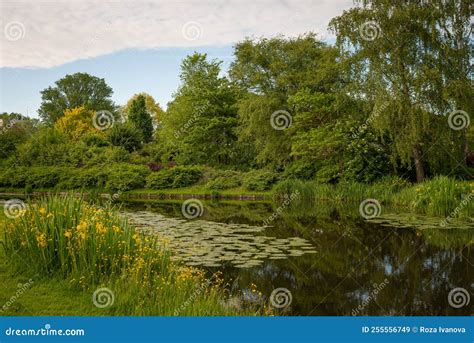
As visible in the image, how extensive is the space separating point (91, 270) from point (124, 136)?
26884 mm

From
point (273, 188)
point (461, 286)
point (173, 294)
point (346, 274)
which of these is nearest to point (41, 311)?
point (173, 294)

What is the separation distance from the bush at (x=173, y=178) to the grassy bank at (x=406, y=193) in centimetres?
598

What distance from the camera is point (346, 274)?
7.70m

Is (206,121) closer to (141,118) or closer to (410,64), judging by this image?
(141,118)

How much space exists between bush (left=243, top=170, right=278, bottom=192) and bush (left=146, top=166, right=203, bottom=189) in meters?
3.68

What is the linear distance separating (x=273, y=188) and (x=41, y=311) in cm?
1888

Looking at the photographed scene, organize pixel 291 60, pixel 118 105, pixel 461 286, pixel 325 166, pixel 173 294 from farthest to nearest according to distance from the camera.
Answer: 1. pixel 118 105
2. pixel 291 60
3. pixel 325 166
4. pixel 461 286
5. pixel 173 294

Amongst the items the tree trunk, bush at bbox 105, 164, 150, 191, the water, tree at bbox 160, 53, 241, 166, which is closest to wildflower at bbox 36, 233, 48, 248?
the water

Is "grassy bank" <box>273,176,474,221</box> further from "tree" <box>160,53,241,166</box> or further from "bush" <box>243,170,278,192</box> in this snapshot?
"tree" <box>160,53,241,166</box>

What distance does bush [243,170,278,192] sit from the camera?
2423cm

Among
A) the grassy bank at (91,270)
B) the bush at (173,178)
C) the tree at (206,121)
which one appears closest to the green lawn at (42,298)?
the grassy bank at (91,270)

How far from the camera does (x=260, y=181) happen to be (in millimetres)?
24438

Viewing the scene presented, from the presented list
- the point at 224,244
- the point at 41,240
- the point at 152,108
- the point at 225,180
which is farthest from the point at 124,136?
the point at 41,240

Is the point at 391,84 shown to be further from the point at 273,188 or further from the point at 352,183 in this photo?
the point at 273,188
